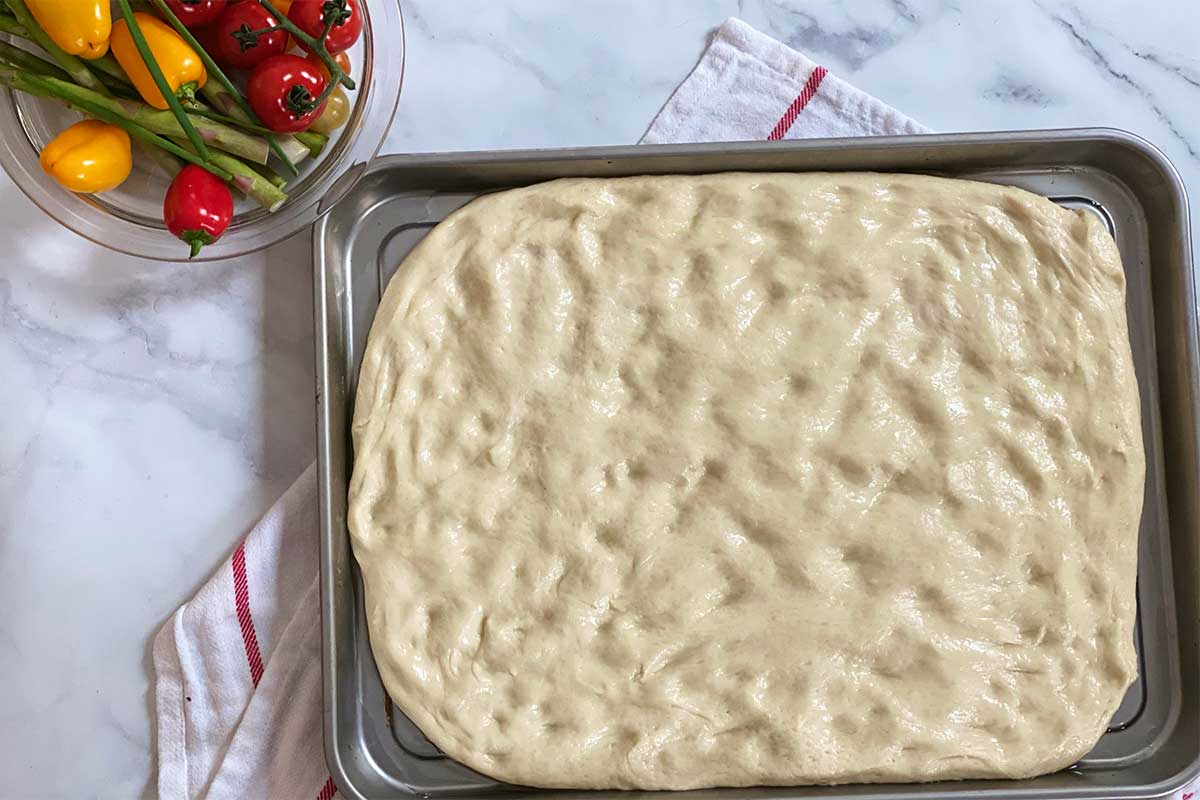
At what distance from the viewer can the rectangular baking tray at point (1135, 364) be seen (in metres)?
1.31

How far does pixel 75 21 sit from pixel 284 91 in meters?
0.23

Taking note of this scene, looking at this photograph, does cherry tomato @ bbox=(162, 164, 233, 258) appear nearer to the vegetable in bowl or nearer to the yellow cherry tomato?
the vegetable in bowl

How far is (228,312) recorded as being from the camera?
4.79 feet

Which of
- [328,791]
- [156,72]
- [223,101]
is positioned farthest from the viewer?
[328,791]

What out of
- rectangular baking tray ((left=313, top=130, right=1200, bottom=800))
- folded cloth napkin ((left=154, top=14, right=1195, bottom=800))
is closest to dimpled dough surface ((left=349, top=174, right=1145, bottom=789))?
rectangular baking tray ((left=313, top=130, right=1200, bottom=800))

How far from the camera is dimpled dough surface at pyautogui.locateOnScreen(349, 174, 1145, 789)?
4.16 feet

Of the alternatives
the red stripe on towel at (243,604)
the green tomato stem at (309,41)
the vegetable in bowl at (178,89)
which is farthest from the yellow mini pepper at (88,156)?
the red stripe on towel at (243,604)

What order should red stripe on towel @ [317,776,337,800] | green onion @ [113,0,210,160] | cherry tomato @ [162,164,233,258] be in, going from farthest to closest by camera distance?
red stripe on towel @ [317,776,337,800] < cherry tomato @ [162,164,233,258] < green onion @ [113,0,210,160]

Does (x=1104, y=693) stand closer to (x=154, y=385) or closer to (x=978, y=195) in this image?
(x=978, y=195)

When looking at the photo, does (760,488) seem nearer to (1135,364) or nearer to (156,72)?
(1135,364)

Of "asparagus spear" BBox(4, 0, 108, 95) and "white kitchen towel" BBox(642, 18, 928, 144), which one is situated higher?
"white kitchen towel" BBox(642, 18, 928, 144)

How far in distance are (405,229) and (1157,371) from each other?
0.99 metres

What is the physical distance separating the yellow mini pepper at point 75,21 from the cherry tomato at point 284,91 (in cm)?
16

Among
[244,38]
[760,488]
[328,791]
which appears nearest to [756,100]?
[760,488]
